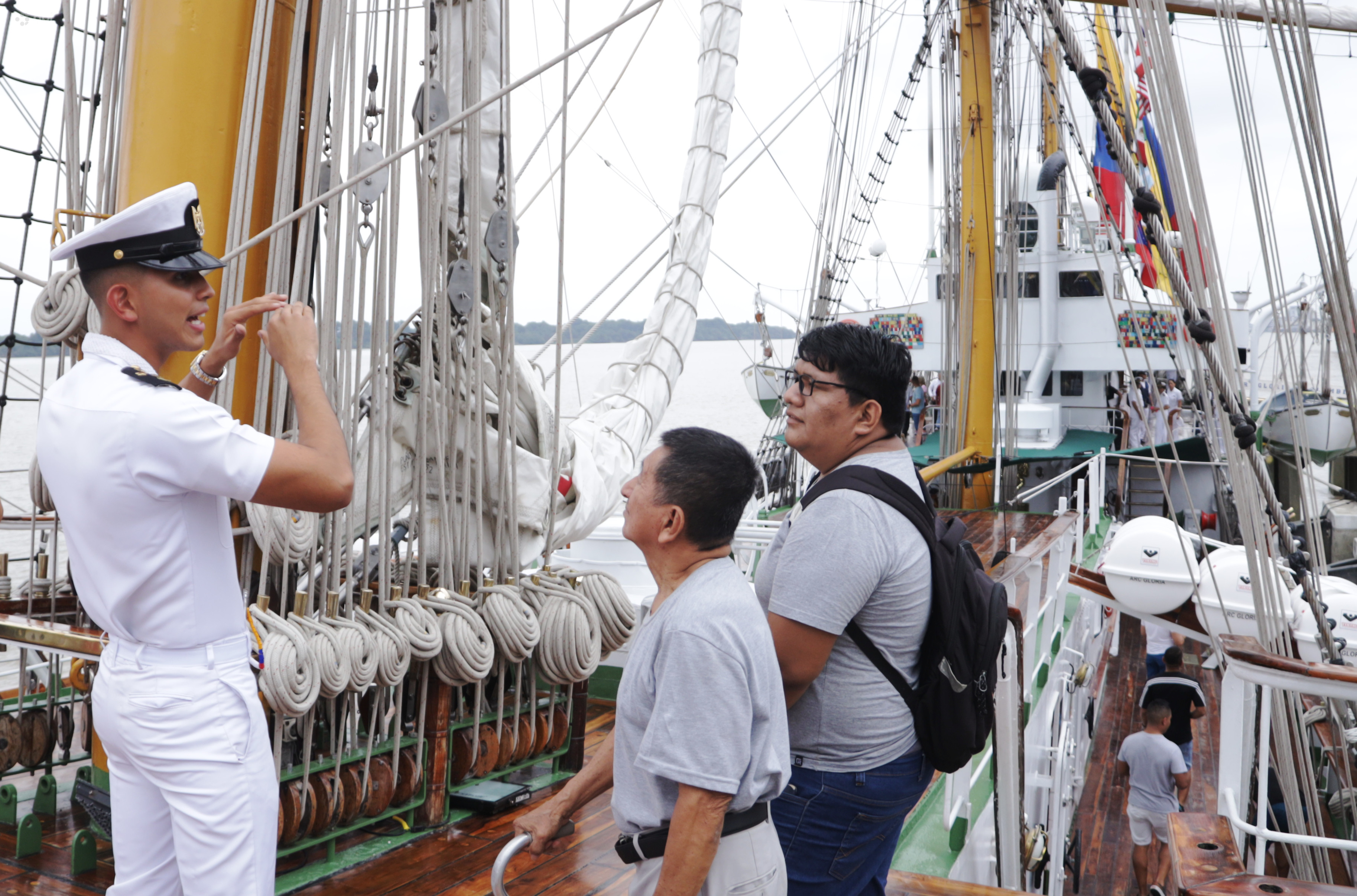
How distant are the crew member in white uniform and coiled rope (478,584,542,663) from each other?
1.42m

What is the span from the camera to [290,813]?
2.56 metres

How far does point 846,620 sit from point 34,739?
2477 millimetres

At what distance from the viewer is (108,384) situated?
1.47 m

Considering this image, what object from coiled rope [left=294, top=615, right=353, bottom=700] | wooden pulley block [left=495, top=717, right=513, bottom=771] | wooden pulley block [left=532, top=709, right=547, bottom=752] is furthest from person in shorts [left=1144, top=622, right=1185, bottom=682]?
coiled rope [left=294, top=615, right=353, bottom=700]

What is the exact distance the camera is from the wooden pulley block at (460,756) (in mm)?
3072

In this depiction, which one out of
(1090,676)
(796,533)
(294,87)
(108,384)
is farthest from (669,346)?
(1090,676)

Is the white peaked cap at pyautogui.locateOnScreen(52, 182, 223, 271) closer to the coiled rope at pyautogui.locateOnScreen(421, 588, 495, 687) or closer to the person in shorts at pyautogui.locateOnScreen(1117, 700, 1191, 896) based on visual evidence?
the coiled rope at pyautogui.locateOnScreen(421, 588, 495, 687)

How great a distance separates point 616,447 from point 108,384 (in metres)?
2.48

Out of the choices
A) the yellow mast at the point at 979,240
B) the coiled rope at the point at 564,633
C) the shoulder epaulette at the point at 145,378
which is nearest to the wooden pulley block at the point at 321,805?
the coiled rope at the point at 564,633

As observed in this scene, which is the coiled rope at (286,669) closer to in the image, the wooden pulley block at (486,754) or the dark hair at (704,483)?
the wooden pulley block at (486,754)

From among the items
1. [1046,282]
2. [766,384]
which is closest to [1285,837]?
[1046,282]

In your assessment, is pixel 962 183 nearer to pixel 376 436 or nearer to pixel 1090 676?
pixel 1090 676

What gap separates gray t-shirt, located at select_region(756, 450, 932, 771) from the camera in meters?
1.65

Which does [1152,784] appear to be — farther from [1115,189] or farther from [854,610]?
[1115,189]
